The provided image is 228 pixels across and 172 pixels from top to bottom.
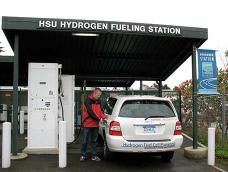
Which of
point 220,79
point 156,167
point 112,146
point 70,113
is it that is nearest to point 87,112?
point 112,146

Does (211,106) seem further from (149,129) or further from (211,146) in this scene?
(149,129)

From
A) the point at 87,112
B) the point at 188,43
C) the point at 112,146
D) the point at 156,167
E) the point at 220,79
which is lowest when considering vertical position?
the point at 156,167

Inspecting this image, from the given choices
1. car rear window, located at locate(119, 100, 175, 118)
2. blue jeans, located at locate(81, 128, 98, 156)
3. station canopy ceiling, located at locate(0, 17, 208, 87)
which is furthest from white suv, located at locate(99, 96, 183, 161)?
station canopy ceiling, located at locate(0, 17, 208, 87)

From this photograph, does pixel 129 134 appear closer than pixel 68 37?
Yes

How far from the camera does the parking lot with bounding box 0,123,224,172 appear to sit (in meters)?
8.82

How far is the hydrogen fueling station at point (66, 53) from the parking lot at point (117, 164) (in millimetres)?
701

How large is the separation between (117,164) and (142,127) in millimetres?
1373

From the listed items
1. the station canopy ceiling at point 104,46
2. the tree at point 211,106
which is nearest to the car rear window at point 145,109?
the station canopy ceiling at point 104,46

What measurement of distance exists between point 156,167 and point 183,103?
26.4 ft

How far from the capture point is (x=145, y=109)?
9.02 metres

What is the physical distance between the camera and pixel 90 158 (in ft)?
33.2

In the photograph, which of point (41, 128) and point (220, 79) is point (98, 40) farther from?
point (220, 79)

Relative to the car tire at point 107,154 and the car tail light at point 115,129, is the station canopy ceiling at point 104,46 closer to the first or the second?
the car tail light at point 115,129

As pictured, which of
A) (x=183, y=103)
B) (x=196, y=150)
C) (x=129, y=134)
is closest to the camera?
(x=129, y=134)
